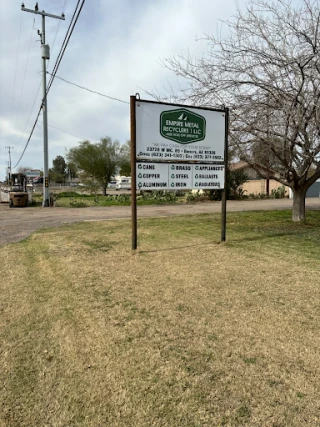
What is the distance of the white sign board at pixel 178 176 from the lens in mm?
6591

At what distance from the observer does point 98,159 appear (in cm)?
3878

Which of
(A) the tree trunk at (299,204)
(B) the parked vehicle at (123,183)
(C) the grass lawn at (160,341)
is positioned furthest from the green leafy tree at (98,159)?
(C) the grass lawn at (160,341)

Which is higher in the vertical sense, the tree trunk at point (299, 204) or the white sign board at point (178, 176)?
the white sign board at point (178, 176)

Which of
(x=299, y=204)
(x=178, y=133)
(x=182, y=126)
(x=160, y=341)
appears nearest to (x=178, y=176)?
(x=178, y=133)

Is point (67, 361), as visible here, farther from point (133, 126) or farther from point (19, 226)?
point (19, 226)

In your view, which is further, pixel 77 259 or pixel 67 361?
pixel 77 259

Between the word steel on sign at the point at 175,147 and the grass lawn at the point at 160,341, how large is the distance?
1728mm

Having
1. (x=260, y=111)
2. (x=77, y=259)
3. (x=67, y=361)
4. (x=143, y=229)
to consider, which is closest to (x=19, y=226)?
(x=143, y=229)

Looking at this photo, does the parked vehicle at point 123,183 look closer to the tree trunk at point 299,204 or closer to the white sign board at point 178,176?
the tree trunk at point 299,204

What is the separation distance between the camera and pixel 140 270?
16.9 feet

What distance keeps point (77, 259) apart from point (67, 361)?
3.32 meters

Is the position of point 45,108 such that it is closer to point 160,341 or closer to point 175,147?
point 175,147

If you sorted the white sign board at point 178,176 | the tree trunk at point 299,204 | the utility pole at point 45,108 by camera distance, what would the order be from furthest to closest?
the utility pole at point 45,108
the tree trunk at point 299,204
the white sign board at point 178,176

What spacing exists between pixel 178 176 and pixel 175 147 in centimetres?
61
